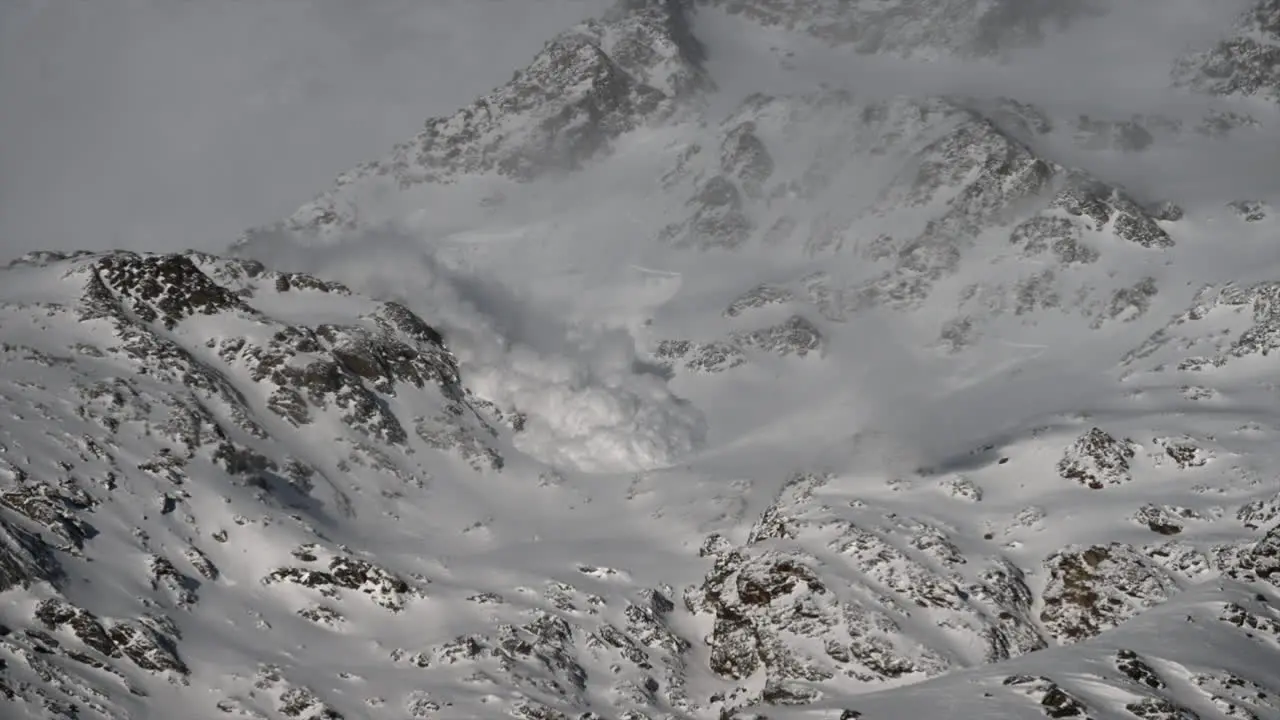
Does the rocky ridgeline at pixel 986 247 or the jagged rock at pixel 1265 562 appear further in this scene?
the rocky ridgeline at pixel 986 247

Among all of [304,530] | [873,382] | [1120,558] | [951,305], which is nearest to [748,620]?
[1120,558]

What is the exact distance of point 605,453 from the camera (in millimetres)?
151125

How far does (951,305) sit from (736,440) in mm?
38818

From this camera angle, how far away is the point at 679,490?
13850 centimetres

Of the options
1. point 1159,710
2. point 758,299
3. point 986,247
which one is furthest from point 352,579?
point 986,247

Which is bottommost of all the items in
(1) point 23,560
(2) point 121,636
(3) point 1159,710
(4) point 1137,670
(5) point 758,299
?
(3) point 1159,710

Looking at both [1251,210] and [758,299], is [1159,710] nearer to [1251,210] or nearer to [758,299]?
[1251,210]

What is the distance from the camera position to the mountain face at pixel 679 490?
85125mm

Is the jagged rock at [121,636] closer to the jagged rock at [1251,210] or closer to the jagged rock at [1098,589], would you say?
the jagged rock at [1098,589]

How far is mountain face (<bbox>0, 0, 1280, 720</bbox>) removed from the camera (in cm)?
8512

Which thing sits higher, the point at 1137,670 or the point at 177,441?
the point at 177,441

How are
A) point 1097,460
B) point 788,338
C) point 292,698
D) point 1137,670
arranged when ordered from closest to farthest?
point 1137,670
point 292,698
point 1097,460
point 788,338

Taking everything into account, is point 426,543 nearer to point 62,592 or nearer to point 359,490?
point 359,490

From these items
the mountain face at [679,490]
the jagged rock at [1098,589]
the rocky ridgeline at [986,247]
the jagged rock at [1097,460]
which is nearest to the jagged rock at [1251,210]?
the mountain face at [679,490]
